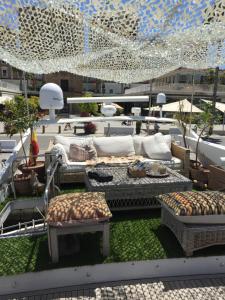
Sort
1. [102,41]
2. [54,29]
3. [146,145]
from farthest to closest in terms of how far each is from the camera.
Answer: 1. [146,145]
2. [102,41]
3. [54,29]

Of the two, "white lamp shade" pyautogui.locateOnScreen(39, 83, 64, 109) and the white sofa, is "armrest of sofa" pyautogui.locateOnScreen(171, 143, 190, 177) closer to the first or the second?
the white sofa

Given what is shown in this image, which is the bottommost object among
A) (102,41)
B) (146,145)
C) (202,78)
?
(146,145)

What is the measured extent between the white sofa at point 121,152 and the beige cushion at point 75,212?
216 cm

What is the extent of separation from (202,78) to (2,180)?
123 ft

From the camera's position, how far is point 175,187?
14.5 ft

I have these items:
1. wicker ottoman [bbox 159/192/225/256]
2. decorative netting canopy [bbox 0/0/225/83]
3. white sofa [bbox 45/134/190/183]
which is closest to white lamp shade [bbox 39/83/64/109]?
white sofa [bbox 45/134/190/183]

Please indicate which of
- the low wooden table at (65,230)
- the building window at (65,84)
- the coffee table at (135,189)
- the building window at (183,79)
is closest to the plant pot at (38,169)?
the coffee table at (135,189)

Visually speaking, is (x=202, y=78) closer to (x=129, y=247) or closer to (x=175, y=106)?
(x=175, y=106)

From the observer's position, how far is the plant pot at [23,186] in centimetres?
514

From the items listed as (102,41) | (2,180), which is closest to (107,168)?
(2,180)

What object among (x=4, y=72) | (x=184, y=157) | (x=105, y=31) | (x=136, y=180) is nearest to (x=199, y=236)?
(x=136, y=180)

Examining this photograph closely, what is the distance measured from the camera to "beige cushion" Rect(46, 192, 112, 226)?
9.80ft

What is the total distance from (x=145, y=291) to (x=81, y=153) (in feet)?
11.5

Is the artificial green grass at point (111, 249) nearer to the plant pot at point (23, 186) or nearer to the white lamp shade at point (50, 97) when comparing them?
the plant pot at point (23, 186)
